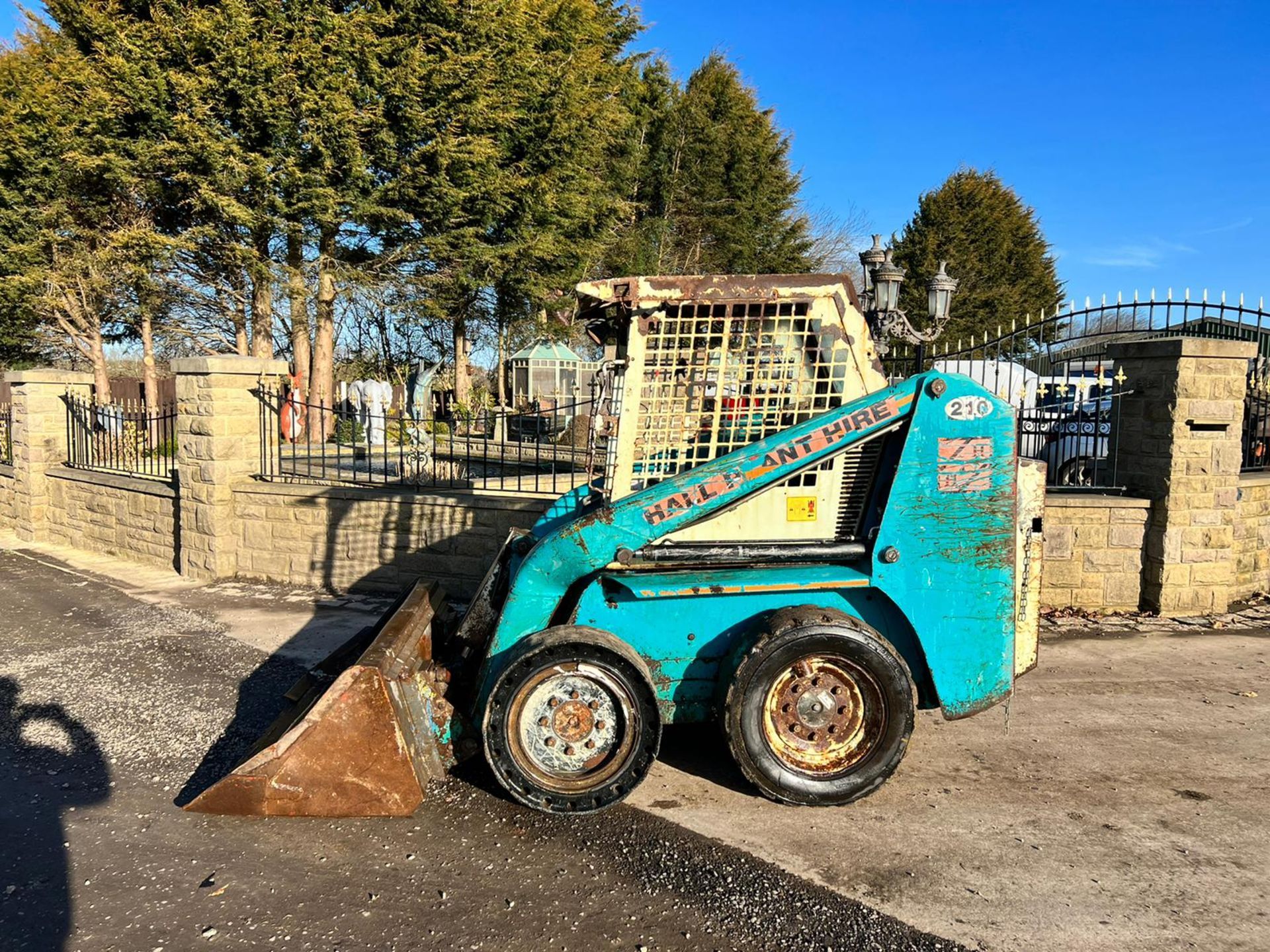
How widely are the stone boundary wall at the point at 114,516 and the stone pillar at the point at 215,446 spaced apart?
63cm

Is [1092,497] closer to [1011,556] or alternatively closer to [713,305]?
[1011,556]

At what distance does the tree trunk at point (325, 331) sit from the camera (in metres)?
19.1

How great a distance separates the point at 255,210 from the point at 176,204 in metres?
2.86

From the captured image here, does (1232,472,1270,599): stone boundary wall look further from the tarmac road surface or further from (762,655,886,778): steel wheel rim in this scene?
the tarmac road surface

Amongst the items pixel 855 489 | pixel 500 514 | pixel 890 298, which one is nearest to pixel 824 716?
pixel 855 489

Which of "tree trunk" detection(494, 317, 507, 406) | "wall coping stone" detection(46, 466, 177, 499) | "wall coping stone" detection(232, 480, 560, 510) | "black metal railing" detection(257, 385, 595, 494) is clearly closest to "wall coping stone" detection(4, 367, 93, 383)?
"wall coping stone" detection(46, 466, 177, 499)

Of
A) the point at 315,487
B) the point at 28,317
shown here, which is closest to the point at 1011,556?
the point at 315,487

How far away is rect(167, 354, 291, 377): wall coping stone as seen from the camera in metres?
7.91

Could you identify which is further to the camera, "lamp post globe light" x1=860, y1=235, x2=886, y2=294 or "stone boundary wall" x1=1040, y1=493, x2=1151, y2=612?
"lamp post globe light" x1=860, y1=235, x2=886, y2=294

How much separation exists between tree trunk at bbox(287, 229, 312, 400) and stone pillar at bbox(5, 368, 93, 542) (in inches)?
289

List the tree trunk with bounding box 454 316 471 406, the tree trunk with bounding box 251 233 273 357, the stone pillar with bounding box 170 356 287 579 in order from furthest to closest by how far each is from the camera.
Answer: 1. the tree trunk with bounding box 454 316 471 406
2. the tree trunk with bounding box 251 233 273 357
3. the stone pillar with bounding box 170 356 287 579

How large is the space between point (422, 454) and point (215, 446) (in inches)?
81.1

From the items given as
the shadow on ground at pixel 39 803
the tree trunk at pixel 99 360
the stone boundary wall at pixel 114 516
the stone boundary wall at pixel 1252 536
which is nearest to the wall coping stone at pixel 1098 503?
the stone boundary wall at pixel 1252 536

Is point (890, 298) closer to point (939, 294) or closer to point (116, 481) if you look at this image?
point (939, 294)
